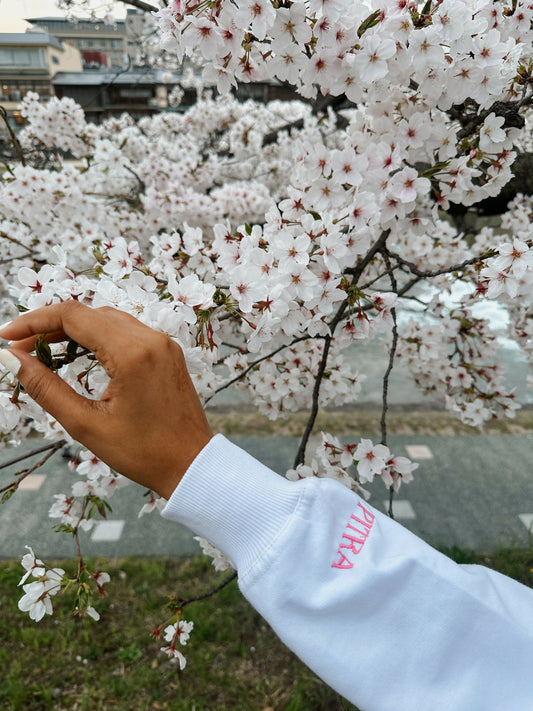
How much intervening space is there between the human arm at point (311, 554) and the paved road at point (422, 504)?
114 inches

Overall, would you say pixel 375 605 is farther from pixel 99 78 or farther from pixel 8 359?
pixel 99 78

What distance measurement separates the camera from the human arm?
699 millimetres

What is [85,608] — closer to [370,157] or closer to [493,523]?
[370,157]

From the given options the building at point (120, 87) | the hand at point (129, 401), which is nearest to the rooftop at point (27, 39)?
the building at point (120, 87)

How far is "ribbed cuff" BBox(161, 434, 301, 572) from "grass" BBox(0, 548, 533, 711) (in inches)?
78.4

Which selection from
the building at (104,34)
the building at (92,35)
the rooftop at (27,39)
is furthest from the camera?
the building at (92,35)

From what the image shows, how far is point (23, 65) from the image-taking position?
541 centimetres

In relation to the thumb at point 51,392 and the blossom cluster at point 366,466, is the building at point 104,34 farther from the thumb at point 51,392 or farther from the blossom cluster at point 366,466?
the thumb at point 51,392

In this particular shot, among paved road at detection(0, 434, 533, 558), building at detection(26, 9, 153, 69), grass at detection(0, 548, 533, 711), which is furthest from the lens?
building at detection(26, 9, 153, 69)

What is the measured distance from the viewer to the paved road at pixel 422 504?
11.4ft

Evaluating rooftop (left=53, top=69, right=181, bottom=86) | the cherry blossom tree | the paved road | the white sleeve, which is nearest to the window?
rooftop (left=53, top=69, right=181, bottom=86)

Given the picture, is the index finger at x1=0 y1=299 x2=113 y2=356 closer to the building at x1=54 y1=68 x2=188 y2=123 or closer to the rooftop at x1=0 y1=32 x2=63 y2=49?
the rooftop at x1=0 y1=32 x2=63 y2=49

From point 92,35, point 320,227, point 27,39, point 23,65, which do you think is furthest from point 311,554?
point 92,35

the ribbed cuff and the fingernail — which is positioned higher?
the fingernail
